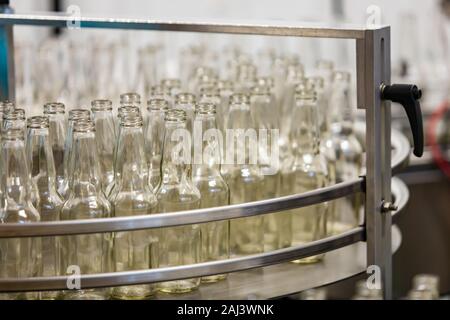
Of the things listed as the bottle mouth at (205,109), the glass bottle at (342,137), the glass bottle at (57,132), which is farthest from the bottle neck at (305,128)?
the glass bottle at (57,132)

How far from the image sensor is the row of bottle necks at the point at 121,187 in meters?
1.03

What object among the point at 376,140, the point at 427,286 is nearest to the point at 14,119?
the point at 376,140

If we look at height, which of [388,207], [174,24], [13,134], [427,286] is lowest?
[427,286]

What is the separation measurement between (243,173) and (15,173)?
1.07ft

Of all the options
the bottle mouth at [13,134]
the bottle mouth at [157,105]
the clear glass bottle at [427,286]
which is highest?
the bottle mouth at [157,105]

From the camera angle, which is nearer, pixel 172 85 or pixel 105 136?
pixel 105 136

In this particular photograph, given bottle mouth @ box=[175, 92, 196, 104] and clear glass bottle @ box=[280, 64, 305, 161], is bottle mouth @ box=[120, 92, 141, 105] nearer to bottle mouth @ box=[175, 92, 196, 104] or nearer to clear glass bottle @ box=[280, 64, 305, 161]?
bottle mouth @ box=[175, 92, 196, 104]

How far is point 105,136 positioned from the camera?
3.76ft

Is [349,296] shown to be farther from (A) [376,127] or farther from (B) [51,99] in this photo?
(A) [376,127]

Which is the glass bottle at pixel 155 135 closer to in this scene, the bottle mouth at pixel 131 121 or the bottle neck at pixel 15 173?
the bottle mouth at pixel 131 121

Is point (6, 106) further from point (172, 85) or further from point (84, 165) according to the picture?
point (172, 85)

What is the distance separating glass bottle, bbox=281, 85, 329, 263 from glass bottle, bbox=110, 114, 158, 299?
10.1 inches

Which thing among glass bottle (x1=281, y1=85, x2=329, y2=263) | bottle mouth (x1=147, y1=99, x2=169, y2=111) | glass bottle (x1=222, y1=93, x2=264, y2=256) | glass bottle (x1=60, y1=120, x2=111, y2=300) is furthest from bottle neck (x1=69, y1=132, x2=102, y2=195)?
glass bottle (x1=281, y1=85, x2=329, y2=263)

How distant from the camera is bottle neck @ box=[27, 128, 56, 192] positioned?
3.46 feet
